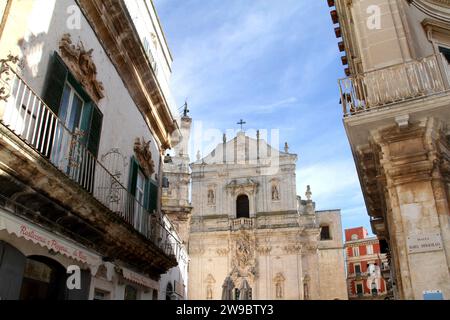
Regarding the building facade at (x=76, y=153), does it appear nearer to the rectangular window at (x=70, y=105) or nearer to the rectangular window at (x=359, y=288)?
the rectangular window at (x=70, y=105)

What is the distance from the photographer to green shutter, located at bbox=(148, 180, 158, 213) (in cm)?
1178

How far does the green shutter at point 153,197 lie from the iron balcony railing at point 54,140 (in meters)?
1.39

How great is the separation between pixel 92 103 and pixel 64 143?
1.45 m

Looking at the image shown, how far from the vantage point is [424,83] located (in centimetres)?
658

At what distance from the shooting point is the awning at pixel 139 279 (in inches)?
353

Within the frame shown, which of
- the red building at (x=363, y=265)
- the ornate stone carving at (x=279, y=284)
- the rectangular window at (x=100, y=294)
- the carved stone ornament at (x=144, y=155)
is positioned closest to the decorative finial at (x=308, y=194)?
the ornate stone carving at (x=279, y=284)

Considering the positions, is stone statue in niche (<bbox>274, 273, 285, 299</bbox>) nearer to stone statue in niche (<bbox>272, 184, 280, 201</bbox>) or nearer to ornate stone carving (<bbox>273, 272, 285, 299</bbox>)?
ornate stone carving (<bbox>273, 272, 285, 299</bbox>)

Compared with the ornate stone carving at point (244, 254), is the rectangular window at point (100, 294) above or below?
below

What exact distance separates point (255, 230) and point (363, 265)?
2436cm

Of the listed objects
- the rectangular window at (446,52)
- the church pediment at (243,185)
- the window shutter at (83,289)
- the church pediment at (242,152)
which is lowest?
the window shutter at (83,289)

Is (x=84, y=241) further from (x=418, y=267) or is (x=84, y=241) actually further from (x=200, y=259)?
(x=200, y=259)

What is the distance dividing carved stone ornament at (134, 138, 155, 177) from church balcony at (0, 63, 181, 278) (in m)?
1.62

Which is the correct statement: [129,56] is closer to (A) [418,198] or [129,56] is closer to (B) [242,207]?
(A) [418,198]

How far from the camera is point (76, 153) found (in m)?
7.07
